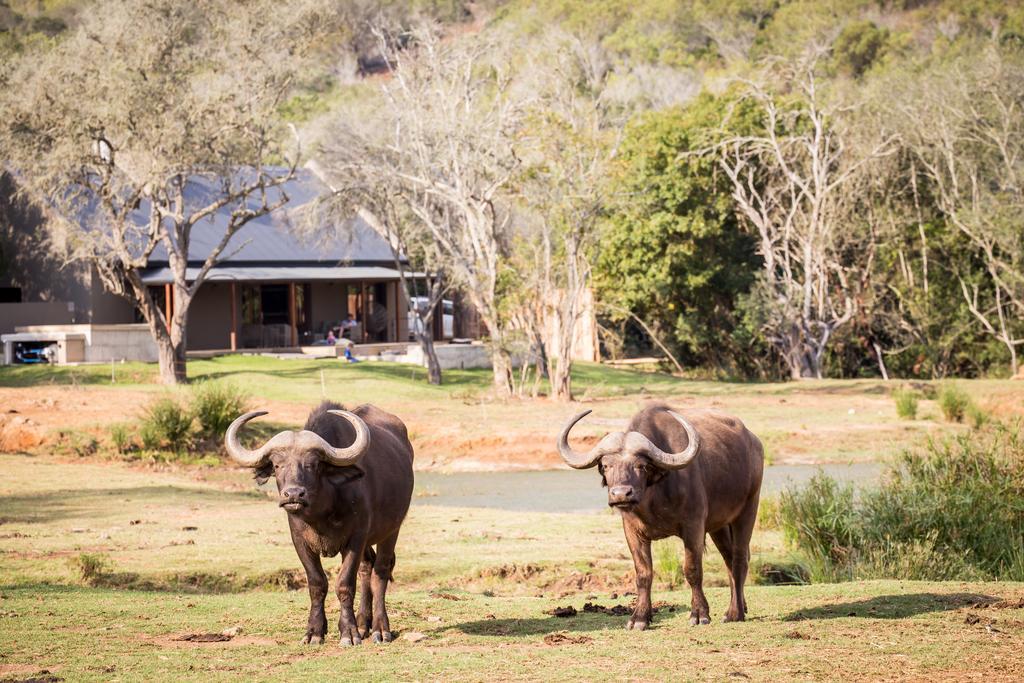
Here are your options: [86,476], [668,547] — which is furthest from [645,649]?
[86,476]

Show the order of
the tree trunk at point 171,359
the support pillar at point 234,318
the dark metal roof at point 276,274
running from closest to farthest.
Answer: the tree trunk at point 171,359, the dark metal roof at point 276,274, the support pillar at point 234,318

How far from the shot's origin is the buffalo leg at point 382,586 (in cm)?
1016

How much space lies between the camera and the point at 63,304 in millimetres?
45000

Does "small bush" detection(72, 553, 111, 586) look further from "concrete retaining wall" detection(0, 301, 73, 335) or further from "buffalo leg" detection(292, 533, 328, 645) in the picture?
"concrete retaining wall" detection(0, 301, 73, 335)

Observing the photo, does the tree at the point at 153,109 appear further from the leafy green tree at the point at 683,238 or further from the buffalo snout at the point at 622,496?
the buffalo snout at the point at 622,496

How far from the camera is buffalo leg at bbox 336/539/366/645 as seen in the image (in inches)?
386

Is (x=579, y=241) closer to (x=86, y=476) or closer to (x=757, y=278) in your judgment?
(x=757, y=278)

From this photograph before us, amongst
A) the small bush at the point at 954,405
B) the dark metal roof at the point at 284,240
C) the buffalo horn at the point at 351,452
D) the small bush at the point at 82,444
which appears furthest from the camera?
the dark metal roof at the point at 284,240

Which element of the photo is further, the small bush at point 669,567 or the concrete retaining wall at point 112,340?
the concrete retaining wall at point 112,340

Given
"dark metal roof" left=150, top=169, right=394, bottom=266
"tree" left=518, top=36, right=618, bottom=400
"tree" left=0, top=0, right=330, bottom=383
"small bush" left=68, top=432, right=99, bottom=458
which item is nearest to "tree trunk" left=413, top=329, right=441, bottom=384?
"tree" left=518, top=36, right=618, bottom=400

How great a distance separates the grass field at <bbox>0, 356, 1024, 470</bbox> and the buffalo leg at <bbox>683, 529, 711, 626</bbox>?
1192 centimetres

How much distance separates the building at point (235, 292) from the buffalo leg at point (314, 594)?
3237 centimetres

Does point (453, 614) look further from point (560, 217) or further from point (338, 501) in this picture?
point (560, 217)

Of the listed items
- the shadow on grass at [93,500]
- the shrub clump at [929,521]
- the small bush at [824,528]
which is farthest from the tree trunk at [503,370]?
the shrub clump at [929,521]
